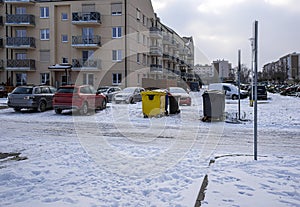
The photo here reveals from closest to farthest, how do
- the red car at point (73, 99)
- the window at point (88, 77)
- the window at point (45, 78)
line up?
the red car at point (73, 99), the window at point (88, 77), the window at point (45, 78)

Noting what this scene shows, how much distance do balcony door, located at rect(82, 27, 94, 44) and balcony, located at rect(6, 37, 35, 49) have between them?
644 cm

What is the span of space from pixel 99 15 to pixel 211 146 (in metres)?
32.9

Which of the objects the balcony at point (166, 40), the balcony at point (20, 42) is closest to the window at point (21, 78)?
the balcony at point (20, 42)

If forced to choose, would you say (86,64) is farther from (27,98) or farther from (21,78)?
(27,98)

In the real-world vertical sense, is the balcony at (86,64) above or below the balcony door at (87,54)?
below

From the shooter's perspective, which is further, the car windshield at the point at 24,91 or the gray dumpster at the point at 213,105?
the car windshield at the point at 24,91

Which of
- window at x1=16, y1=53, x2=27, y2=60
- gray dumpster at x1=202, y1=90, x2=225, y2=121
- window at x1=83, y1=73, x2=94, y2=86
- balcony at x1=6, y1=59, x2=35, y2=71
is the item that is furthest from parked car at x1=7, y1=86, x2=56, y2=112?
window at x1=16, y1=53, x2=27, y2=60

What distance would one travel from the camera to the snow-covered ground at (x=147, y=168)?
471cm

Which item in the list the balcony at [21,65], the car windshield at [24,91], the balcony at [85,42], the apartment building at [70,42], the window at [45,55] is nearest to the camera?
the car windshield at [24,91]

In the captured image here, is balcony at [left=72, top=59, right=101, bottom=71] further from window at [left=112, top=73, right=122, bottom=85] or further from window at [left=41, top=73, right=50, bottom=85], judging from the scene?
window at [left=41, top=73, right=50, bottom=85]

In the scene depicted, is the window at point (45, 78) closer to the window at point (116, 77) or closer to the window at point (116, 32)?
the window at point (116, 77)

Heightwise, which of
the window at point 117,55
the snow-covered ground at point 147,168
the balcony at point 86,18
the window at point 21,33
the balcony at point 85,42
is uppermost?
the balcony at point 86,18

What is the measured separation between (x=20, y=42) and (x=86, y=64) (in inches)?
345

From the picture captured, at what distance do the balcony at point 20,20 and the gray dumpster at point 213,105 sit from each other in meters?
31.9
